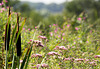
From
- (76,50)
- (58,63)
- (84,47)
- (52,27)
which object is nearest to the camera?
(58,63)

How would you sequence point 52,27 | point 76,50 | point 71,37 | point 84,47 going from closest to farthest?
point 76,50 < point 84,47 < point 71,37 < point 52,27

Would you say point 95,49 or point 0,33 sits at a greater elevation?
point 0,33

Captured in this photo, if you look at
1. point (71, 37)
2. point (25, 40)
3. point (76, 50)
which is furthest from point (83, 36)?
point (25, 40)

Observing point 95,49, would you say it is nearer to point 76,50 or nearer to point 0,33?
point 76,50

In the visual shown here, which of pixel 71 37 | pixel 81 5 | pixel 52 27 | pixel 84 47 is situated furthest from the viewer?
pixel 81 5

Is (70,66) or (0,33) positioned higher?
(0,33)

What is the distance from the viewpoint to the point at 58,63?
2559 mm

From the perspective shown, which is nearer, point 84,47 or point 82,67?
point 82,67

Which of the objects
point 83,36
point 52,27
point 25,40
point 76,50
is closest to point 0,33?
point 25,40

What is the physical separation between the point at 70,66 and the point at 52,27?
2461 mm

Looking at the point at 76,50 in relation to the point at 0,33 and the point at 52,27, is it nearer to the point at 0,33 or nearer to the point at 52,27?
the point at 52,27

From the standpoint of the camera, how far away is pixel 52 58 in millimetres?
2650

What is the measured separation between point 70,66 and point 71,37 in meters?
1.65

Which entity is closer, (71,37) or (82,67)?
(82,67)
